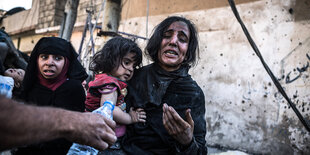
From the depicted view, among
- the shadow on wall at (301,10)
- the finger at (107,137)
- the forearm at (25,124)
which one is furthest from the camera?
the shadow on wall at (301,10)

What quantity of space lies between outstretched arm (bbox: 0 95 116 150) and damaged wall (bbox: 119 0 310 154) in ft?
12.0

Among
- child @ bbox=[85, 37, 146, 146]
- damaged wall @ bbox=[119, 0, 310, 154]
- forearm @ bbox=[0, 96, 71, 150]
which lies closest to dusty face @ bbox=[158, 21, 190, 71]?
child @ bbox=[85, 37, 146, 146]

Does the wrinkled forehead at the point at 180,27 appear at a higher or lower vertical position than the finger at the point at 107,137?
higher

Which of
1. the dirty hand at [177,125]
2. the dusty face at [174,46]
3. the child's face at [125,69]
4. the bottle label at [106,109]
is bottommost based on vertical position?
the dirty hand at [177,125]

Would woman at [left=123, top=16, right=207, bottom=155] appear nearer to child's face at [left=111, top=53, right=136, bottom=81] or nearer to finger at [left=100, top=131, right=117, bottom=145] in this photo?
child's face at [left=111, top=53, right=136, bottom=81]

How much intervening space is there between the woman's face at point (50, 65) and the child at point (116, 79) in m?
0.33

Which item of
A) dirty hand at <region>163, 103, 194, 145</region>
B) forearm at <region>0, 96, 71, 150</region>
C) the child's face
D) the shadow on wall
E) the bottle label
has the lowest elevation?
dirty hand at <region>163, 103, 194, 145</region>

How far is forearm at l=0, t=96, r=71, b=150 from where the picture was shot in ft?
2.42

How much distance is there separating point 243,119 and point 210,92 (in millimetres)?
832

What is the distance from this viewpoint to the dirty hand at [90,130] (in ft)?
3.14

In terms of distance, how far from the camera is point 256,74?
4152 millimetres

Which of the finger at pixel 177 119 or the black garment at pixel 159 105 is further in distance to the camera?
the black garment at pixel 159 105

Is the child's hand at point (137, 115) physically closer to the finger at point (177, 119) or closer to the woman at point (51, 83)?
the finger at point (177, 119)

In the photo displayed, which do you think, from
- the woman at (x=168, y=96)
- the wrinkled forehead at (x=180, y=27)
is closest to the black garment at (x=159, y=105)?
the woman at (x=168, y=96)
